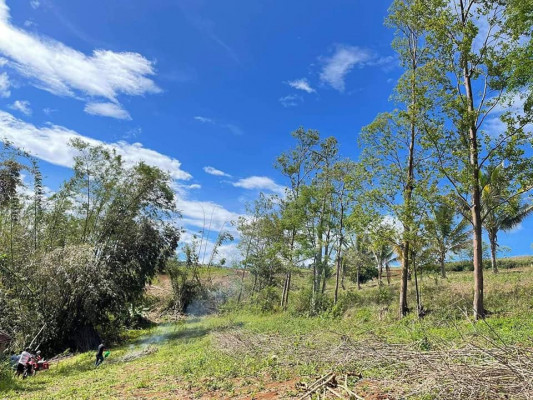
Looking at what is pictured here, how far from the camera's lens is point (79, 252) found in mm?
17172

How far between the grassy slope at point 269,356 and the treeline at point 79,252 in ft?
7.98

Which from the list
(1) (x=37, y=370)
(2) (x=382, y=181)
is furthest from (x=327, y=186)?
(1) (x=37, y=370)

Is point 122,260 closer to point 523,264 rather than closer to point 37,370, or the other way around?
point 37,370

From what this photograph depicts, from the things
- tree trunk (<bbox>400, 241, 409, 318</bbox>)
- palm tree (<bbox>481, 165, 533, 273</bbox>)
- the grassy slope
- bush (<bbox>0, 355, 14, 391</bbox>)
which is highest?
palm tree (<bbox>481, 165, 533, 273</bbox>)

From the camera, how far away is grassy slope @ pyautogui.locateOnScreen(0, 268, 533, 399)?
22.2ft

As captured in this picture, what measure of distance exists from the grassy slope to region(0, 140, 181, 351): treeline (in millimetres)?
2433

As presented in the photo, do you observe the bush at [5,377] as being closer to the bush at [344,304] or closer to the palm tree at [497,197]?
the bush at [344,304]

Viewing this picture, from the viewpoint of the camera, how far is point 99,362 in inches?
577

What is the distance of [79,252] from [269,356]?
1212 centimetres

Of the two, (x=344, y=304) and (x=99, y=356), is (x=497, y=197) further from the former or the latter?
(x=99, y=356)

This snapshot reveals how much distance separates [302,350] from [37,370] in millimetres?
11504

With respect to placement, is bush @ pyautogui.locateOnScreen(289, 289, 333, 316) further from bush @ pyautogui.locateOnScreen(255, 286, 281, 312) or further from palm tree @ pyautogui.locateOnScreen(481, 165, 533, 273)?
palm tree @ pyautogui.locateOnScreen(481, 165, 533, 273)

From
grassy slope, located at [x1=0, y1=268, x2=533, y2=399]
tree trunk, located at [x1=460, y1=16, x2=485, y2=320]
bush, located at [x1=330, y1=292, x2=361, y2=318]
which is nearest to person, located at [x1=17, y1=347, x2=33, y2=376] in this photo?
grassy slope, located at [x1=0, y1=268, x2=533, y2=399]

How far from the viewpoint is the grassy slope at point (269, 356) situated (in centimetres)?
677
